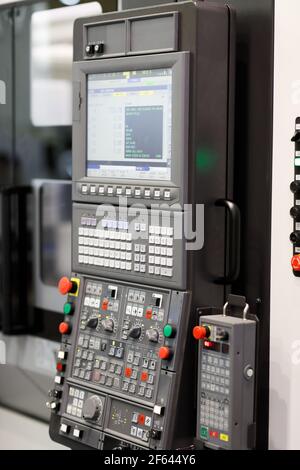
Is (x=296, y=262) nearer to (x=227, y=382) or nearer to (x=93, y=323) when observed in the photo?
(x=227, y=382)

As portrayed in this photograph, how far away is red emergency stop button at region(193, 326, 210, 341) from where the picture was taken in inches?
107

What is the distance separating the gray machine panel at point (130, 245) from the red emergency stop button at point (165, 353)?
0.22 meters

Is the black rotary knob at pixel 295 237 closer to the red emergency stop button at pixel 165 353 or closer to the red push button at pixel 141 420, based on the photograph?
A: the red emergency stop button at pixel 165 353

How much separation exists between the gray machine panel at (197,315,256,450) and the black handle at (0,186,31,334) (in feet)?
7.03

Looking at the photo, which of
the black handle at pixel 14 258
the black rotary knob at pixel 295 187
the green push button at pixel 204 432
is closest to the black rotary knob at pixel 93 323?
the green push button at pixel 204 432

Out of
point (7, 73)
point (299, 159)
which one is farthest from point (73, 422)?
point (7, 73)

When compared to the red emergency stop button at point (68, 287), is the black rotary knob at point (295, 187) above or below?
above

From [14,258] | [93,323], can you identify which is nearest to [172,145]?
[93,323]

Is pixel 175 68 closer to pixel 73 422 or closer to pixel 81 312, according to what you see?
pixel 81 312

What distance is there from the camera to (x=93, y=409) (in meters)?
3.01

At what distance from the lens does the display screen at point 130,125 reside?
2.84m

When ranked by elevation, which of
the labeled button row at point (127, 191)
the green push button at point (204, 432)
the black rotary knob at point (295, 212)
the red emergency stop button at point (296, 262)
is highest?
the labeled button row at point (127, 191)

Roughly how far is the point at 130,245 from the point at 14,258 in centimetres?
187

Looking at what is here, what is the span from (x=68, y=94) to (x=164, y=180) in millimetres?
1776
